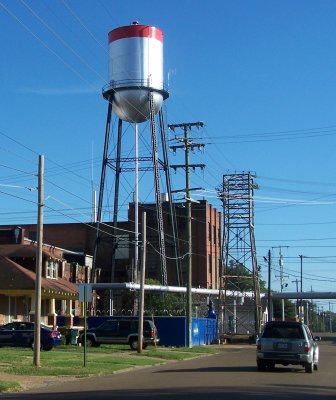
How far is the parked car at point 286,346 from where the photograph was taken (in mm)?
23797

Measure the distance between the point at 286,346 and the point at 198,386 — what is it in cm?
658

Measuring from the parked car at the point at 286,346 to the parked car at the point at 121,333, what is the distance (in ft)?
49.6

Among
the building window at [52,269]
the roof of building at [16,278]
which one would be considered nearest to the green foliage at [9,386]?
the roof of building at [16,278]

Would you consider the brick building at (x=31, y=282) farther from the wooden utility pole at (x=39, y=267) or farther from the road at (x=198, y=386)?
the road at (x=198, y=386)

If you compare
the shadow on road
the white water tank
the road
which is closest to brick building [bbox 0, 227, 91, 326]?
the white water tank

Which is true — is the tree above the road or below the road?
above

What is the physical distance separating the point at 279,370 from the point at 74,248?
179 ft

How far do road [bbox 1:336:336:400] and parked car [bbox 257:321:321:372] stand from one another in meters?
0.46

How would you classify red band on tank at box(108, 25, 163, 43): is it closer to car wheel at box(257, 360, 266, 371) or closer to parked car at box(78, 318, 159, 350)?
parked car at box(78, 318, 159, 350)

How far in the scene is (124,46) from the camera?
4791 centimetres

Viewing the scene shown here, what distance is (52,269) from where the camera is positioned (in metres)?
51.6

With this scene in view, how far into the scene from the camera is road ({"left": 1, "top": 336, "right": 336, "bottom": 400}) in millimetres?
15852

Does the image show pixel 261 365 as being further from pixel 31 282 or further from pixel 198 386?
pixel 31 282

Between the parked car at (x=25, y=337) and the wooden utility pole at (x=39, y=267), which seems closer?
the wooden utility pole at (x=39, y=267)
